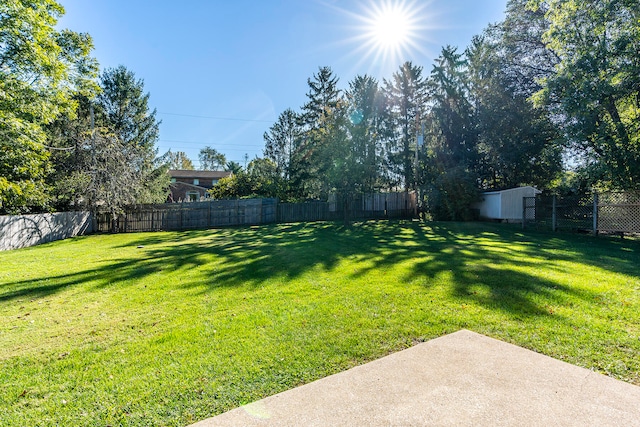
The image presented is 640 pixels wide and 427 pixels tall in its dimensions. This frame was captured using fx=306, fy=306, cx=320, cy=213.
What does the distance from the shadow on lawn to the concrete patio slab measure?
58.3 inches

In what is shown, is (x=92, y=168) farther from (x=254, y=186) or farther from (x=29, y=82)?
(x=254, y=186)

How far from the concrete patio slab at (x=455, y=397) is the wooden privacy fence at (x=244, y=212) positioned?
49.1ft

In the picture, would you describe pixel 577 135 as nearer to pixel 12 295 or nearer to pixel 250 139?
pixel 12 295

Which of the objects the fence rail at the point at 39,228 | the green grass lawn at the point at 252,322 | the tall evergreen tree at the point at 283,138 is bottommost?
the green grass lawn at the point at 252,322

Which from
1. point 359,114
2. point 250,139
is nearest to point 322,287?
point 359,114

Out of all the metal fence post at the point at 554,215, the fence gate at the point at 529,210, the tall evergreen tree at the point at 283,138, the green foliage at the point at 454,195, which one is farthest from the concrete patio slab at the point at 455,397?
the tall evergreen tree at the point at 283,138

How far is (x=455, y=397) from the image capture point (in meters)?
2.00

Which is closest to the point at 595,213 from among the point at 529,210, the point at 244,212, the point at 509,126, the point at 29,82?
the point at 529,210

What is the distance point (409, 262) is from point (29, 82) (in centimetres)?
1396

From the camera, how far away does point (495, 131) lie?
18484 millimetres

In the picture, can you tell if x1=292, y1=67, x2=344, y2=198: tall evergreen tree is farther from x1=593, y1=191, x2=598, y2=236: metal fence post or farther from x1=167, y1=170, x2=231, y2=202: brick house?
x1=167, y1=170, x2=231, y2=202: brick house

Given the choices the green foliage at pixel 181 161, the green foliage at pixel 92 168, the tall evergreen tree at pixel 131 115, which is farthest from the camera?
the green foliage at pixel 181 161

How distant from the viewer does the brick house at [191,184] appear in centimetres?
3500

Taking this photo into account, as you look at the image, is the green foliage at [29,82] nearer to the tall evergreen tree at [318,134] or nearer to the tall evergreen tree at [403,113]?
the tall evergreen tree at [318,134]
